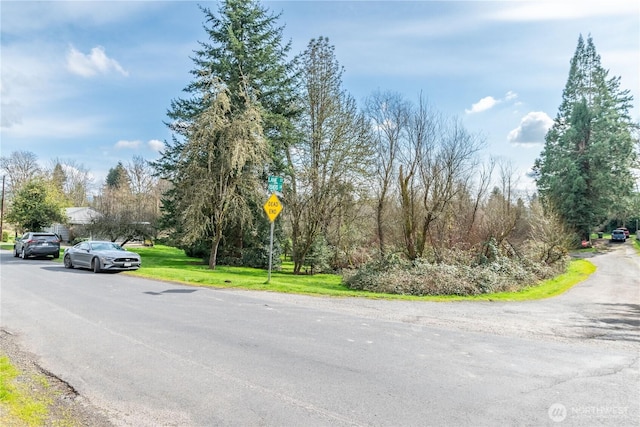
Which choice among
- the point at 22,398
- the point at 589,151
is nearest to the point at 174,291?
the point at 22,398

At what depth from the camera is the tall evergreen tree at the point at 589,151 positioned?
42.3 meters

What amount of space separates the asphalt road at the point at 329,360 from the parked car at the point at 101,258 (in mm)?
6239

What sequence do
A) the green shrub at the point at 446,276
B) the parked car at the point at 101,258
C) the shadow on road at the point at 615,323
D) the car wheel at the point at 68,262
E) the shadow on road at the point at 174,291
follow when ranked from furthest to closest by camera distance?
the car wheel at the point at 68,262
the parked car at the point at 101,258
the green shrub at the point at 446,276
the shadow on road at the point at 174,291
the shadow on road at the point at 615,323

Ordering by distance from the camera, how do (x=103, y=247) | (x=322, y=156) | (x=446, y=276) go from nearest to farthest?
1. (x=446, y=276)
2. (x=103, y=247)
3. (x=322, y=156)

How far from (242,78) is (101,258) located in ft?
46.0

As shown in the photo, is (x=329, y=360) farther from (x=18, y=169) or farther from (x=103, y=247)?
(x=18, y=169)

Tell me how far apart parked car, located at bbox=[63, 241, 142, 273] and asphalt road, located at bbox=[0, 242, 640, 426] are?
246 inches

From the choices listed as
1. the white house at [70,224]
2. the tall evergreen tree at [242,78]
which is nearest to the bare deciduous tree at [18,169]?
the white house at [70,224]

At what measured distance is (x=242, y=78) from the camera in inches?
1000

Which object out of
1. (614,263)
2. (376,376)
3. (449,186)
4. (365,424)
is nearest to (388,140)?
(449,186)

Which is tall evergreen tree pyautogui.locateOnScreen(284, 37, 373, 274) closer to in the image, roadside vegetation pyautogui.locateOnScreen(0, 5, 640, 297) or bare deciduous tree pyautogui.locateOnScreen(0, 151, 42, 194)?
roadside vegetation pyautogui.locateOnScreen(0, 5, 640, 297)

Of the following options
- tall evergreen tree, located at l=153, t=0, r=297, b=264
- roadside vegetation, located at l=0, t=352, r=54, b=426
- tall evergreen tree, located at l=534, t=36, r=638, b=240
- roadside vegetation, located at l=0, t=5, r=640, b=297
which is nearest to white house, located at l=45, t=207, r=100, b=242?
roadside vegetation, located at l=0, t=5, r=640, b=297

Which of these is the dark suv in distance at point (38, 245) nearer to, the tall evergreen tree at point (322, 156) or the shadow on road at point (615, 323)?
the tall evergreen tree at point (322, 156)

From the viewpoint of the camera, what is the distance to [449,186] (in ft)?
Result: 58.1
